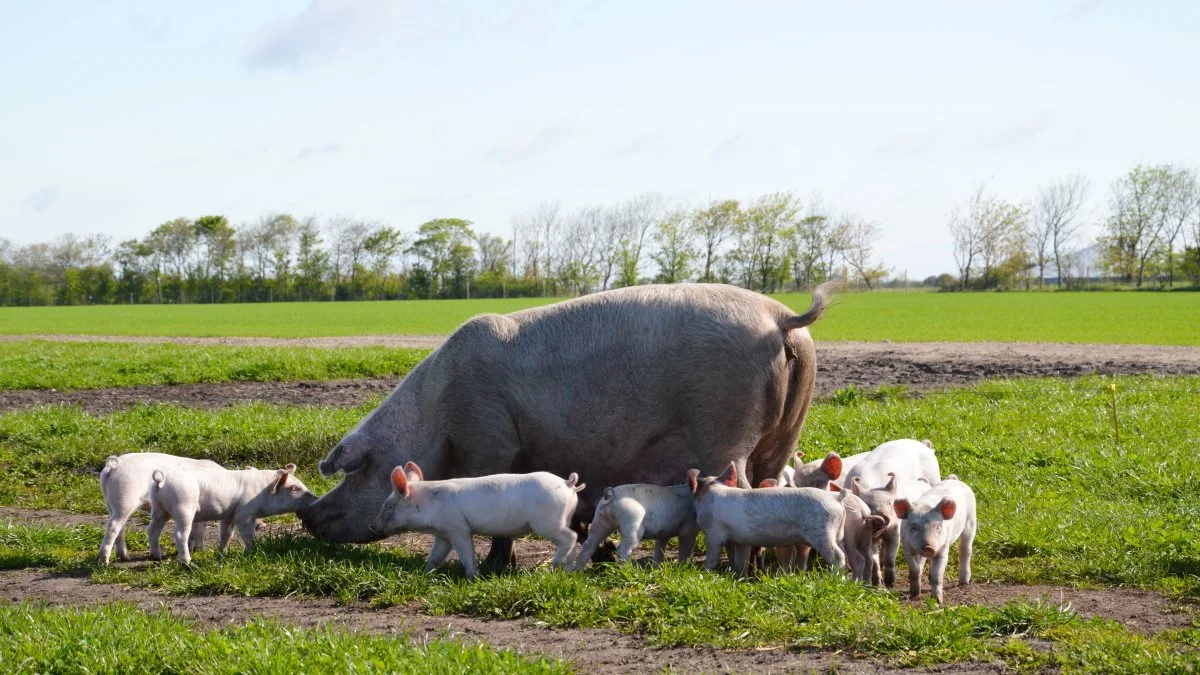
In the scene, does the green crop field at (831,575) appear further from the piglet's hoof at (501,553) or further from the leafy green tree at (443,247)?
the leafy green tree at (443,247)

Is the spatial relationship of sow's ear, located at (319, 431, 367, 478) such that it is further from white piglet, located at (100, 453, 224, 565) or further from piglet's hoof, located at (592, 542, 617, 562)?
piglet's hoof, located at (592, 542, 617, 562)

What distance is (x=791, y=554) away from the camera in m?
6.89

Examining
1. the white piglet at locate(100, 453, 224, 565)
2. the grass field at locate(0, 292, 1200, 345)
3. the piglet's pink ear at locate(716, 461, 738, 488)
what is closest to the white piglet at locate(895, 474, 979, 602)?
the piglet's pink ear at locate(716, 461, 738, 488)

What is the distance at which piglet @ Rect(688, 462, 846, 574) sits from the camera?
618cm

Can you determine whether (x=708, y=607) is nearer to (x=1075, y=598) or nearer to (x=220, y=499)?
(x=1075, y=598)

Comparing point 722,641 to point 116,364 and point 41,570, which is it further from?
point 116,364

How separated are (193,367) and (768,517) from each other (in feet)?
49.2

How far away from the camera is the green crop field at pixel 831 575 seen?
5113mm

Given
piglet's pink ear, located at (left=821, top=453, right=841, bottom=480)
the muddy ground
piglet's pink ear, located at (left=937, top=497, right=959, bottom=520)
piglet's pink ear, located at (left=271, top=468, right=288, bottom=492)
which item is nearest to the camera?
piglet's pink ear, located at (left=937, top=497, right=959, bottom=520)

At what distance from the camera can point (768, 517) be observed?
20.5 ft

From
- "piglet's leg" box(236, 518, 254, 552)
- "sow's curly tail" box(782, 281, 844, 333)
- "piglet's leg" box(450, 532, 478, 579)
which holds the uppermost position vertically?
"sow's curly tail" box(782, 281, 844, 333)

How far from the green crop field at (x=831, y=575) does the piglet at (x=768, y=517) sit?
0.24 metres

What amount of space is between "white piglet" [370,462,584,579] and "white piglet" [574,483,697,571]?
0.16m

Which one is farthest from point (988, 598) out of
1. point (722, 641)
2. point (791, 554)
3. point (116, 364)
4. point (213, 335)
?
point (213, 335)
